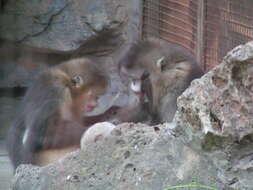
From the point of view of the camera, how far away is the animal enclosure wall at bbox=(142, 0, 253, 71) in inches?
261

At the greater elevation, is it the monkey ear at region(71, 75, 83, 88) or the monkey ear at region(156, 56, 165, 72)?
the monkey ear at region(156, 56, 165, 72)

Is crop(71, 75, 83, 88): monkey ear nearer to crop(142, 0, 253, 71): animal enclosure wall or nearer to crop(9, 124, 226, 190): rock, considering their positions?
crop(142, 0, 253, 71): animal enclosure wall

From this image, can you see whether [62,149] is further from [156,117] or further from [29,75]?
[29,75]

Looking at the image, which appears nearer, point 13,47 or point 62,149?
point 62,149

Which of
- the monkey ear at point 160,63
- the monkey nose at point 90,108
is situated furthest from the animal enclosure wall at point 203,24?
the monkey nose at point 90,108

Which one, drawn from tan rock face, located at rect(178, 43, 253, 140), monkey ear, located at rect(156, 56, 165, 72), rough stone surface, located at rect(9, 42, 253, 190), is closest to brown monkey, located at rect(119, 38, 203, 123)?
monkey ear, located at rect(156, 56, 165, 72)

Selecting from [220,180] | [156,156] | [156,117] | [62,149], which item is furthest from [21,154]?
[220,180]

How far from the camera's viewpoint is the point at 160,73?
224 inches

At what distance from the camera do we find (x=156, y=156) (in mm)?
3383

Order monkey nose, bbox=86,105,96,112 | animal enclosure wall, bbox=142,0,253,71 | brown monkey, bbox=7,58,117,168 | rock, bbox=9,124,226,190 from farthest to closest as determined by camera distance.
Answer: animal enclosure wall, bbox=142,0,253,71 < monkey nose, bbox=86,105,96,112 < brown monkey, bbox=7,58,117,168 < rock, bbox=9,124,226,190

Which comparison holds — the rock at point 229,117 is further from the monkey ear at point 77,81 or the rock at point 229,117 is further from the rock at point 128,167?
the monkey ear at point 77,81

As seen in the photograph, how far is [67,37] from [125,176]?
4585mm

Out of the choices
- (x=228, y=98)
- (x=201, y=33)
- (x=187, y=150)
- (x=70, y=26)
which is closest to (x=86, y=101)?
(x=201, y=33)

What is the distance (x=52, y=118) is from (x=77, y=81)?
0.55 meters
